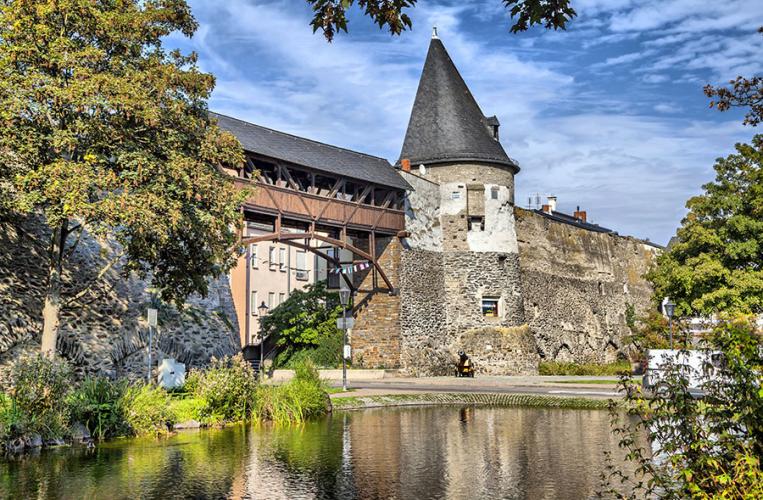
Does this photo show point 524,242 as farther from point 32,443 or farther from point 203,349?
point 32,443

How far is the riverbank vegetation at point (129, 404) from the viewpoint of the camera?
1234cm

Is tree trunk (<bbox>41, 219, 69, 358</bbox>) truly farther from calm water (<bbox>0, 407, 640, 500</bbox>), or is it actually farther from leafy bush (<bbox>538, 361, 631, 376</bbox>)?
leafy bush (<bbox>538, 361, 631, 376</bbox>)

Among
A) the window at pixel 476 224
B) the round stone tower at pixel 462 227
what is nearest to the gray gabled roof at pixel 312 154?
the round stone tower at pixel 462 227

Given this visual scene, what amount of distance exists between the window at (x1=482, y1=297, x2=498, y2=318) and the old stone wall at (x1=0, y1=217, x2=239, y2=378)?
16796 millimetres

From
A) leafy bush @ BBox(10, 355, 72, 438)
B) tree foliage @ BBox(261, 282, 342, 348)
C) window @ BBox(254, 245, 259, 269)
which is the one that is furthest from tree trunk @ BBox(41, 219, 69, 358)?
window @ BBox(254, 245, 259, 269)

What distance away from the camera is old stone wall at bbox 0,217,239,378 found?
1788 cm

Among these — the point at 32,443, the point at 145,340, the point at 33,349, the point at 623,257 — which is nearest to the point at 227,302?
the point at 145,340

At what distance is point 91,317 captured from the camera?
20062 mm

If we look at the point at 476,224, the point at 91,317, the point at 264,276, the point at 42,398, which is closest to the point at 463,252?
the point at 476,224

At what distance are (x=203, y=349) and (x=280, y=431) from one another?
10.2 meters

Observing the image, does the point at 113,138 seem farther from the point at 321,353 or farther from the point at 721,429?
the point at 321,353

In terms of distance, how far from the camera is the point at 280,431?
1437cm

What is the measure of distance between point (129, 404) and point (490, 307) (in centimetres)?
Result: 2645

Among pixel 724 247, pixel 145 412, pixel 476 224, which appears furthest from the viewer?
pixel 476 224
